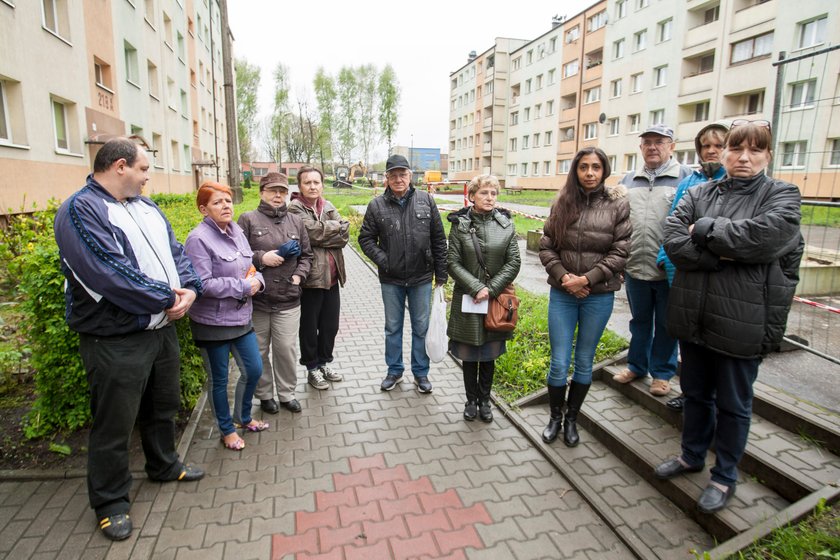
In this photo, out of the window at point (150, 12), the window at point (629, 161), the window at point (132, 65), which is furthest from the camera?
the window at point (629, 161)

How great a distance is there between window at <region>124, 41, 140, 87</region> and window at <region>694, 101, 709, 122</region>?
2900 centimetres

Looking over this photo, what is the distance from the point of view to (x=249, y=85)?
63.8 meters

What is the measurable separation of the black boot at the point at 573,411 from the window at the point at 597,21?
42.8 m

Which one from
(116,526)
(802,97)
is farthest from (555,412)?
(802,97)

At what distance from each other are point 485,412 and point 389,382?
3.56 ft

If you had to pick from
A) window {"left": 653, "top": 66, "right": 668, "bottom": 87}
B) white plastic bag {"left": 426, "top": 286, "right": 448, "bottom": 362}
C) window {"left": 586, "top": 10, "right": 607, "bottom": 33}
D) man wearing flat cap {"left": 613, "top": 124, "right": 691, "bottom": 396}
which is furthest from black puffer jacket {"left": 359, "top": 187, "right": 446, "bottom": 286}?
window {"left": 586, "top": 10, "right": 607, "bottom": 33}

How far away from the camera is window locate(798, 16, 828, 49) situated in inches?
896

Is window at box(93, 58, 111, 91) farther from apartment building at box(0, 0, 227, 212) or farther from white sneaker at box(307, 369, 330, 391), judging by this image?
white sneaker at box(307, 369, 330, 391)

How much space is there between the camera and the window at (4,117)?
974 cm

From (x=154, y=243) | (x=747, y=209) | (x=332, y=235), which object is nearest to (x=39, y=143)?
(x=332, y=235)

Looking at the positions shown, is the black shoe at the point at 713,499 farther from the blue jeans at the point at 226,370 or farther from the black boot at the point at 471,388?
the blue jeans at the point at 226,370

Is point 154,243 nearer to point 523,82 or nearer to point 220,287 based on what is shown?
point 220,287

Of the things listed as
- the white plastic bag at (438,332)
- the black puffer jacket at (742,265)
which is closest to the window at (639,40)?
the white plastic bag at (438,332)

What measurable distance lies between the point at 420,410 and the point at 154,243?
104 inches
